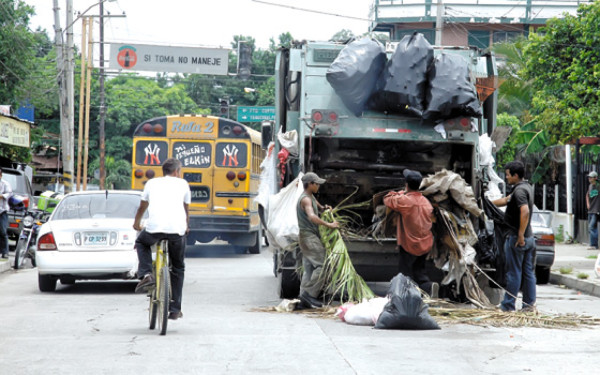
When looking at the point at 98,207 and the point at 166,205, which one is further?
the point at 98,207

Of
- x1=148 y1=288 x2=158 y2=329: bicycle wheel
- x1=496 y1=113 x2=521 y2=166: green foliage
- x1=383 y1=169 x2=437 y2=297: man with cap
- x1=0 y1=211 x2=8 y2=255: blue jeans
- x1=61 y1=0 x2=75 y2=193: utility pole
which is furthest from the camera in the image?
x1=496 y1=113 x2=521 y2=166: green foliage

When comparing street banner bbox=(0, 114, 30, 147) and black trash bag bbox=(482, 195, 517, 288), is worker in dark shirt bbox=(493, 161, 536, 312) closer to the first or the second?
black trash bag bbox=(482, 195, 517, 288)

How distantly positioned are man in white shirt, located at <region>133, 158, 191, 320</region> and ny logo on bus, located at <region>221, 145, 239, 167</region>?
461 inches

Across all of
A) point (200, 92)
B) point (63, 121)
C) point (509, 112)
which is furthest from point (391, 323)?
point (200, 92)

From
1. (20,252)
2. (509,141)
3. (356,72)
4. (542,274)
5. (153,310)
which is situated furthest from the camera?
(509,141)

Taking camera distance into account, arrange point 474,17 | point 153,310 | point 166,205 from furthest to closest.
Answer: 1. point 474,17
2. point 166,205
3. point 153,310

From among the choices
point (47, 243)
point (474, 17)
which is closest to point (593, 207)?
point (47, 243)

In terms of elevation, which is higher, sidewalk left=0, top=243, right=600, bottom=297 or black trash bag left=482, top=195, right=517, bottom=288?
black trash bag left=482, top=195, right=517, bottom=288

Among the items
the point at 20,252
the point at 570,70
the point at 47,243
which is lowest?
the point at 20,252

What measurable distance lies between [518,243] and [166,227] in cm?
414

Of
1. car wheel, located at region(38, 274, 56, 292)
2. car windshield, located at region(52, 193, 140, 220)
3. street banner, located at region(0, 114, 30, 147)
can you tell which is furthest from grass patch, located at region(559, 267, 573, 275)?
street banner, located at region(0, 114, 30, 147)

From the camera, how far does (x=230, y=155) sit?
68.8 feet

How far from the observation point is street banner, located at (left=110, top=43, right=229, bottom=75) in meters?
33.7

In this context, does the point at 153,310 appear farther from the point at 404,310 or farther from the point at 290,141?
the point at 290,141
